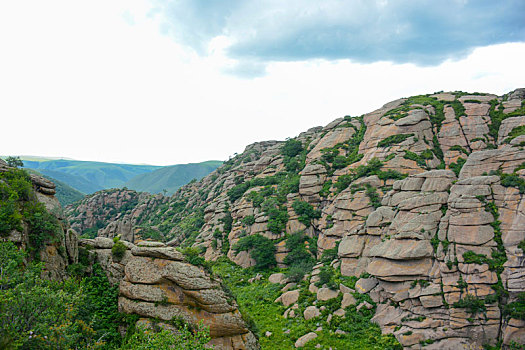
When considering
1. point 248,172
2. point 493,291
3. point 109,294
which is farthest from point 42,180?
point 248,172

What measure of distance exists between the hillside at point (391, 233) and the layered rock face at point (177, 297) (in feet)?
16.6

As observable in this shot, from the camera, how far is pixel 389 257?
33656mm

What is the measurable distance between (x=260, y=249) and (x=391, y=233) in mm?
24493

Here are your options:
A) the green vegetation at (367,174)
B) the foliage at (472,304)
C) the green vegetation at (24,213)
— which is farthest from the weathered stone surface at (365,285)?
the green vegetation at (24,213)

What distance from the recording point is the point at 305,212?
54.9m

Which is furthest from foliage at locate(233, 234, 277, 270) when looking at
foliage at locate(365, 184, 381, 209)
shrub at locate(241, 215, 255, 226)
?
foliage at locate(365, 184, 381, 209)

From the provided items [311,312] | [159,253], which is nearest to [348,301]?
[311,312]

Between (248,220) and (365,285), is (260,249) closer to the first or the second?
(248,220)

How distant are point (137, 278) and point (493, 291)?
35.7 meters

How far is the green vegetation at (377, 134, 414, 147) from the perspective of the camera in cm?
5350

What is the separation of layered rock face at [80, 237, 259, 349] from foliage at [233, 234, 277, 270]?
26982mm

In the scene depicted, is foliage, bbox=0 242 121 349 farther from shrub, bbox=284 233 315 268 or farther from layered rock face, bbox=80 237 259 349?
shrub, bbox=284 233 315 268

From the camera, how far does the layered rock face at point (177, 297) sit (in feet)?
71.4

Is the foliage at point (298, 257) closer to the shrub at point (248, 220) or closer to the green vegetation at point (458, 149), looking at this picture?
the shrub at point (248, 220)
